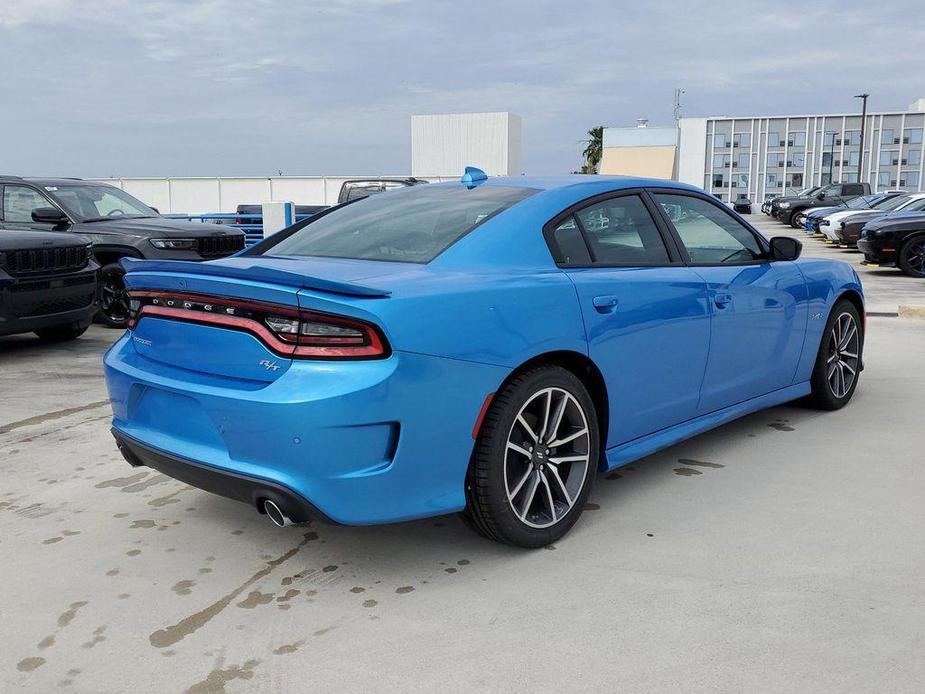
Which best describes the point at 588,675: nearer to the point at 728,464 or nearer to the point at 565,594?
the point at 565,594

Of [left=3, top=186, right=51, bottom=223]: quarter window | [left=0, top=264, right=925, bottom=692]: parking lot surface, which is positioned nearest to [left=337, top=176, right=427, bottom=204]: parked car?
[left=3, top=186, right=51, bottom=223]: quarter window

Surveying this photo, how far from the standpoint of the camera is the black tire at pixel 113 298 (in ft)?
30.9

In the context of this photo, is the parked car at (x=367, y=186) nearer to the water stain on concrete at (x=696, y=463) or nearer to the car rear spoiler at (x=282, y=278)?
the water stain on concrete at (x=696, y=463)

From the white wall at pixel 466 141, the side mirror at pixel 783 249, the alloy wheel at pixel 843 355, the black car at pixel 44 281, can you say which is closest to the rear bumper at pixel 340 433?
the side mirror at pixel 783 249

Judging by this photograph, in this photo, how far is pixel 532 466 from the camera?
331cm

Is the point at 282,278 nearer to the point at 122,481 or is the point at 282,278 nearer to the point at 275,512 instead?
the point at 275,512

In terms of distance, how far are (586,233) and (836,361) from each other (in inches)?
103

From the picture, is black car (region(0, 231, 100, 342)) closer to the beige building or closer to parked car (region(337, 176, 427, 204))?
parked car (region(337, 176, 427, 204))

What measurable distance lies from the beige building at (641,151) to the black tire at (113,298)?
71790mm

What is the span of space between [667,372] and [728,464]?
2.94 feet

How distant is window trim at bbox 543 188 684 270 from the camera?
352 cm

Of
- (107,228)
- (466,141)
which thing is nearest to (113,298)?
(107,228)

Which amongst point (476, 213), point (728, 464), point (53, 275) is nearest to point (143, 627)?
point (476, 213)

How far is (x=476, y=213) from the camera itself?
3.63 m
